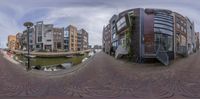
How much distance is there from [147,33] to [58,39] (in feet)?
6.17

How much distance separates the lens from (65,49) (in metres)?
5.23

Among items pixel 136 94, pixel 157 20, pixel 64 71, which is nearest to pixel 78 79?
pixel 64 71

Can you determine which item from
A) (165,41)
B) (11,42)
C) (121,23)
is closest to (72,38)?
(121,23)

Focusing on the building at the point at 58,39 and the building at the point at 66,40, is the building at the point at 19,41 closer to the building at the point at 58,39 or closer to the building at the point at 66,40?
the building at the point at 58,39

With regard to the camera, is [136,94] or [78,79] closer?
[136,94]

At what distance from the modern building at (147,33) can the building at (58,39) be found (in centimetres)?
87

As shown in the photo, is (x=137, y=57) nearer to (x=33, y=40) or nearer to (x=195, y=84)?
(x=195, y=84)

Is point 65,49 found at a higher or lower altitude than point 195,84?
higher

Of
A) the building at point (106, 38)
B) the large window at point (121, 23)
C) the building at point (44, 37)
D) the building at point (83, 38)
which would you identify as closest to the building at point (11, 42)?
the building at point (44, 37)

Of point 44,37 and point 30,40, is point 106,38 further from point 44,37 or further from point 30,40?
point 30,40

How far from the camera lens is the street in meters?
5.16

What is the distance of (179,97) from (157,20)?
1735mm

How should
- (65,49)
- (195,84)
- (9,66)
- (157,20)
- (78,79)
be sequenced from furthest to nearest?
(9,66)
(78,79)
(195,84)
(157,20)
(65,49)

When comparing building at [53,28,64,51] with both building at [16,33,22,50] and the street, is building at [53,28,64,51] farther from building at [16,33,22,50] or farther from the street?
building at [16,33,22,50]
